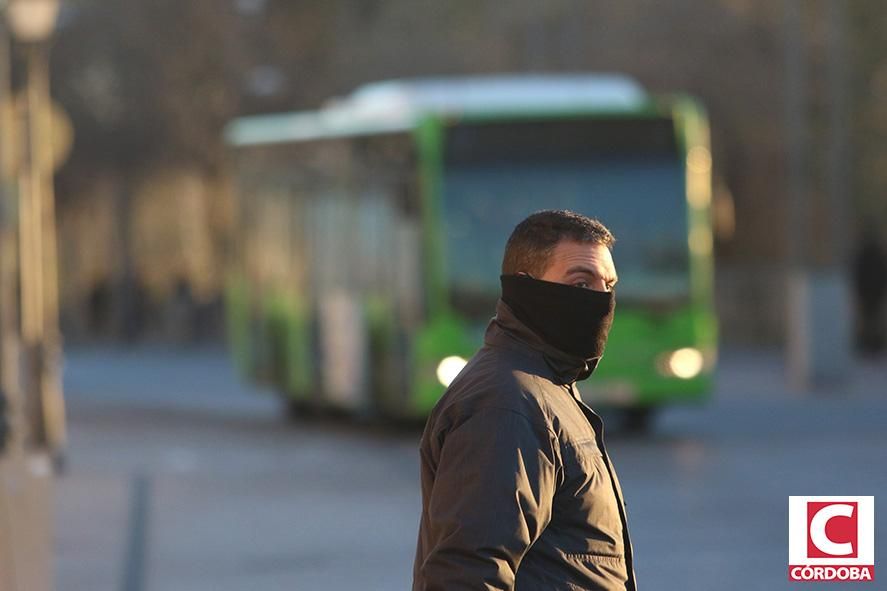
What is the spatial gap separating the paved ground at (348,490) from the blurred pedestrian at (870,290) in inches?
227

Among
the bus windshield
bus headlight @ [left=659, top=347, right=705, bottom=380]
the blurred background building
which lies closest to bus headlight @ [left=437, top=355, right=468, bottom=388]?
the bus windshield

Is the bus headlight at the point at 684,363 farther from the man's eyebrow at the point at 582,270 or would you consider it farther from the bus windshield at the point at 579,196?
the man's eyebrow at the point at 582,270

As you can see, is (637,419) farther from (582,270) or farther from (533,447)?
(533,447)

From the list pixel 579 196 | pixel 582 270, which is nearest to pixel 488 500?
pixel 582 270

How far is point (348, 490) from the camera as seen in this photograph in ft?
54.7

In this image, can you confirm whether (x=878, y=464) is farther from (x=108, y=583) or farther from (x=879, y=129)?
(x=879, y=129)

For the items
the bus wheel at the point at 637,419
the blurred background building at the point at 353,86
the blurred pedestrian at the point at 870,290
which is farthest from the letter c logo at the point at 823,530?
the blurred pedestrian at the point at 870,290

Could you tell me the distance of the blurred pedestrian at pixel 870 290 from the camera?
34.1m

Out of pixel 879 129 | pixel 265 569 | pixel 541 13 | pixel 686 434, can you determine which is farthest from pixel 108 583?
pixel 541 13

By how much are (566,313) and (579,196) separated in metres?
15.6

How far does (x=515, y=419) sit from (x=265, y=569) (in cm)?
786

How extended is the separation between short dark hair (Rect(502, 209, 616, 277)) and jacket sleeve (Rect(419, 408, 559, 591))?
331mm

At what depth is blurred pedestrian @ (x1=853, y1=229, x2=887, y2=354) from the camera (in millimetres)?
34062

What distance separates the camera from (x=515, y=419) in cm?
417
